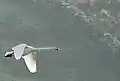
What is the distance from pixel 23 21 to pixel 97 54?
6.36ft

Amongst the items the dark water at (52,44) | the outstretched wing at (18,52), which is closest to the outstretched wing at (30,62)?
the outstretched wing at (18,52)

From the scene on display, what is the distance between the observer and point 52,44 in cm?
941

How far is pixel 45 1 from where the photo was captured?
33.9 ft

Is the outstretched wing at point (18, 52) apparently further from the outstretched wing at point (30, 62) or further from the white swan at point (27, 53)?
the outstretched wing at point (30, 62)

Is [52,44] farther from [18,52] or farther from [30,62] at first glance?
[18,52]

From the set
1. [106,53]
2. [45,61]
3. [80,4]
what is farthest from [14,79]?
[80,4]

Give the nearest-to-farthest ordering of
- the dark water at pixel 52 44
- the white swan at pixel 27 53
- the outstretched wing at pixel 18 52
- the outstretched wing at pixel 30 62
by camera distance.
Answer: the outstretched wing at pixel 18 52, the white swan at pixel 27 53, the outstretched wing at pixel 30 62, the dark water at pixel 52 44

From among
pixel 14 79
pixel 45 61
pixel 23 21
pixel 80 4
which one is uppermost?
pixel 80 4

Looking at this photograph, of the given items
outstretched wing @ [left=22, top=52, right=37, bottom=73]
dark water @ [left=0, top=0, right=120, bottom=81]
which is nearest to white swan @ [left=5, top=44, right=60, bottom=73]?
outstretched wing @ [left=22, top=52, right=37, bottom=73]

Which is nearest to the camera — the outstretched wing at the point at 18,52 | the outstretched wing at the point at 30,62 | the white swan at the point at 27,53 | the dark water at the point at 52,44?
the outstretched wing at the point at 18,52

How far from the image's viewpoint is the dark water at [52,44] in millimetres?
8734

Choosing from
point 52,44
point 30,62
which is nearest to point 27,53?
point 30,62

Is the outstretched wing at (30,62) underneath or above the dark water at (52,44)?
underneath

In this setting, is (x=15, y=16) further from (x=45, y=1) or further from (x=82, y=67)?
(x=82, y=67)
